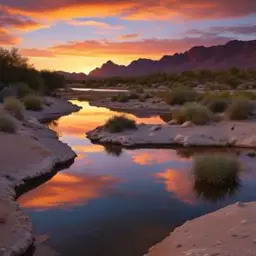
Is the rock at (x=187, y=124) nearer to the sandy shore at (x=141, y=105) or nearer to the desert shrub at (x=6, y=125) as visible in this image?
the desert shrub at (x=6, y=125)

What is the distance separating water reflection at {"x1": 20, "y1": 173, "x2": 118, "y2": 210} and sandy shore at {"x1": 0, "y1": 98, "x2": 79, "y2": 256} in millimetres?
560

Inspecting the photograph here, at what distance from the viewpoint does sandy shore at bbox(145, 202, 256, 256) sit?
853 centimetres

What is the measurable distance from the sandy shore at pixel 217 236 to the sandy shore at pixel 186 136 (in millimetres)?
12348

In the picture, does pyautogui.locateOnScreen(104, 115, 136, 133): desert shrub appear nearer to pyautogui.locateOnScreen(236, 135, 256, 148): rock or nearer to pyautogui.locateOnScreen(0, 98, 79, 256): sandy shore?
pyautogui.locateOnScreen(0, 98, 79, 256): sandy shore

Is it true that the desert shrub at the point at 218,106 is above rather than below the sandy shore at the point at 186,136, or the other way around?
above

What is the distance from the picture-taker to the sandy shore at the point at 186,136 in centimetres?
2361

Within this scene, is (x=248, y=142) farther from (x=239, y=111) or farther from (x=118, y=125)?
(x=118, y=125)

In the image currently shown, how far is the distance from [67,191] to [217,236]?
596 centimetres

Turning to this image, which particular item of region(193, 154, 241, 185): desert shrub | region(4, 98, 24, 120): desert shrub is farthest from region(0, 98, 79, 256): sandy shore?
region(193, 154, 241, 185): desert shrub

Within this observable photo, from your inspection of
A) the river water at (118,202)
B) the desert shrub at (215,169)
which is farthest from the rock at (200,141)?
the desert shrub at (215,169)

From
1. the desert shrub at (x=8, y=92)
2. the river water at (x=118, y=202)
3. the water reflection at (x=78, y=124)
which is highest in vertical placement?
the desert shrub at (x=8, y=92)

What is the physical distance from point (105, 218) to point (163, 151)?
10519 mm

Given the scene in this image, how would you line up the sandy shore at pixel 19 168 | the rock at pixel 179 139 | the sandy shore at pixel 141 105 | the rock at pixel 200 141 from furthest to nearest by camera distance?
1. the sandy shore at pixel 141 105
2. the rock at pixel 179 139
3. the rock at pixel 200 141
4. the sandy shore at pixel 19 168

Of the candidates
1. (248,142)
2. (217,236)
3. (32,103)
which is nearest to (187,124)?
(248,142)
